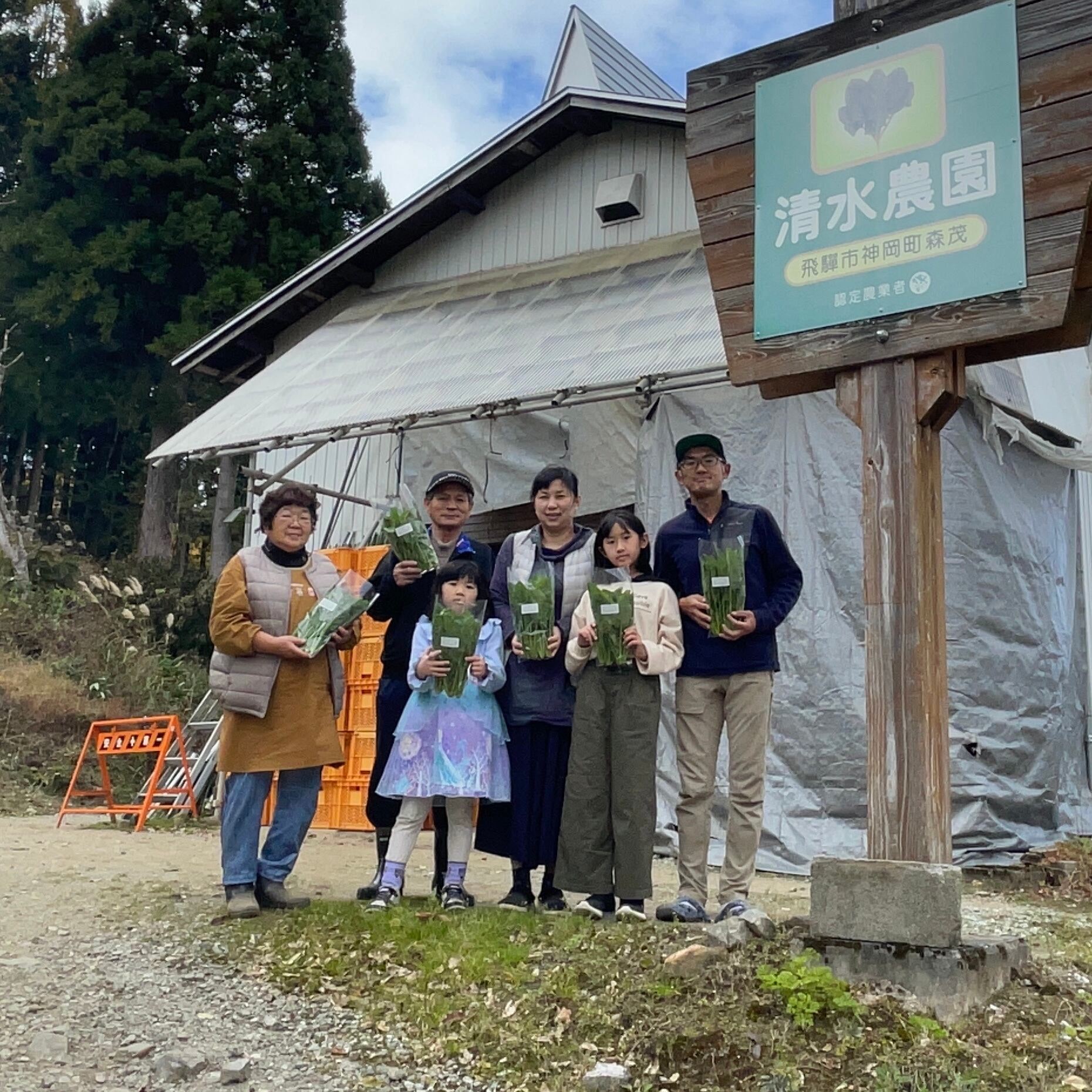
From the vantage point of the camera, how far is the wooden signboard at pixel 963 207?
3.25 m

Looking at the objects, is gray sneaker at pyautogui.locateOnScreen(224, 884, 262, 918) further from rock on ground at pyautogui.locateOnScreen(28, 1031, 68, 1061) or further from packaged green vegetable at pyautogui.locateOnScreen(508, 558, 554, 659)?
packaged green vegetable at pyautogui.locateOnScreen(508, 558, 554, 659)

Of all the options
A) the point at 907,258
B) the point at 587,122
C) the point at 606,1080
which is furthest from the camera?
the point at 587,122

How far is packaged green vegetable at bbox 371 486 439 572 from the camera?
4.43 meters

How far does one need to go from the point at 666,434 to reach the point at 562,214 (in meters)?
2.77

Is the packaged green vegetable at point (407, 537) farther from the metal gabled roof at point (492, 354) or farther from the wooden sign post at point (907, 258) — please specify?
the metal gabled roof at point (492, 354)

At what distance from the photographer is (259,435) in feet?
25.6

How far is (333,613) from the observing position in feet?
14.0

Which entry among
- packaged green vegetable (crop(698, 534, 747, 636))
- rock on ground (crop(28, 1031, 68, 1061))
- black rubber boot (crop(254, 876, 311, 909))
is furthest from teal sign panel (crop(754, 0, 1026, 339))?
rock on ground (crop(28, 1031, 68, 1061))

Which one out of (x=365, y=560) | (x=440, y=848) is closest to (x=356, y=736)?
(x=365, y=560)

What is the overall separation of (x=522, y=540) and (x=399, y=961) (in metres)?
1.58

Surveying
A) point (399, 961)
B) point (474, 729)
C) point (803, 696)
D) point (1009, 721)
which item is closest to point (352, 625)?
point (474, 729)

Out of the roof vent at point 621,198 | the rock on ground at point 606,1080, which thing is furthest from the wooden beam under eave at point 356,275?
the rock on ground at point 606,1080

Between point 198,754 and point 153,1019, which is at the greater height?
point 198,754

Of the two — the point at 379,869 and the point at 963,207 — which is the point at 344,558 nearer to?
the point at 379,869
